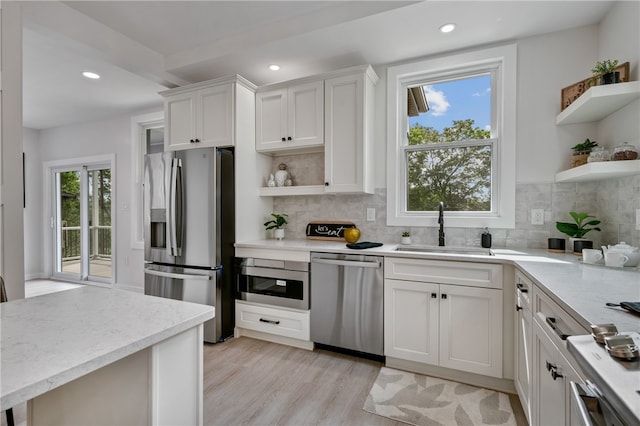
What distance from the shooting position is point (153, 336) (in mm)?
808

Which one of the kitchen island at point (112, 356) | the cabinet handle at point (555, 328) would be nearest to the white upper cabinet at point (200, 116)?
the kitchen island at point (112, 356)

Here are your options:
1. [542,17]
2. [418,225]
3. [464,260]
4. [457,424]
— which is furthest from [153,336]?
[542,17]

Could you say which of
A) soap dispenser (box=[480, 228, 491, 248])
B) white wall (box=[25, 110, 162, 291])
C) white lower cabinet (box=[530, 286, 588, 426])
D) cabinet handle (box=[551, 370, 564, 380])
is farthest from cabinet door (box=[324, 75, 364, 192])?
white wall (box=[25, 110, 162, 291])

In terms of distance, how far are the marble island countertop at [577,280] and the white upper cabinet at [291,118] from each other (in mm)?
1118

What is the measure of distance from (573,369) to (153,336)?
1.27 meters

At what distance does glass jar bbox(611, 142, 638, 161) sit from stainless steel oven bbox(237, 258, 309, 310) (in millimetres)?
2162

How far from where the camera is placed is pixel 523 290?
5.50 feet

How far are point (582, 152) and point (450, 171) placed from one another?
92 centimetres

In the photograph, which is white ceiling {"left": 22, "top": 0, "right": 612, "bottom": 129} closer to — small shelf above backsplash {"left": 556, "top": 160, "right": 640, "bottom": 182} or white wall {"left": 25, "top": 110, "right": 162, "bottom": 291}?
small shelf above backsplash {"left": 556, "top": 160, "right": 640, "bottom": 182}

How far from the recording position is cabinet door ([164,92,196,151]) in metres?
3.05

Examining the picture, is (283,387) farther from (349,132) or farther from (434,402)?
(349,132)

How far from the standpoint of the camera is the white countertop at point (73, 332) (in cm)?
61

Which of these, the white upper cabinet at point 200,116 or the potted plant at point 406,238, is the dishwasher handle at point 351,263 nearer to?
the potted plant at point 406,238

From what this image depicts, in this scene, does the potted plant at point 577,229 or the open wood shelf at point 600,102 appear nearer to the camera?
the open wood shelf at point 600,102
